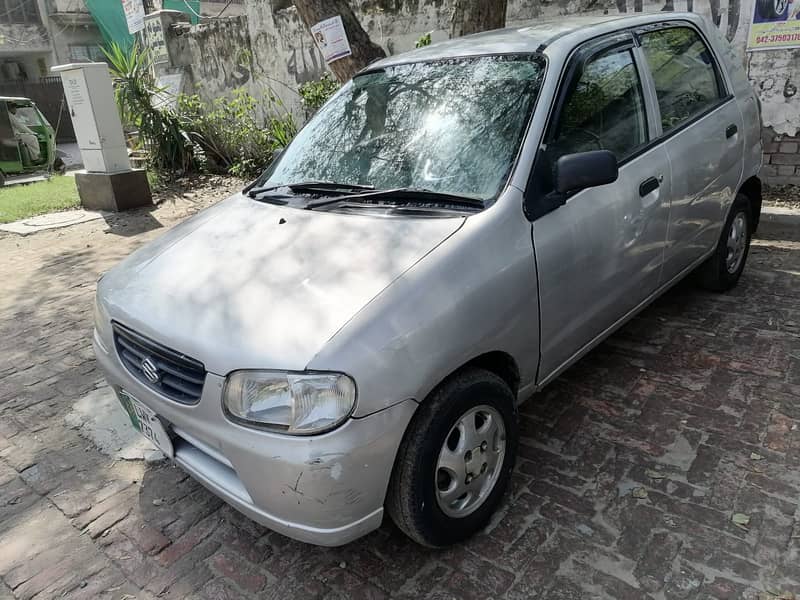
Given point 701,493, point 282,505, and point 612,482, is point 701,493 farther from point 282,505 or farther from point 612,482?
point 282,505

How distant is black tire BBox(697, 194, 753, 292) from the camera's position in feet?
13.4

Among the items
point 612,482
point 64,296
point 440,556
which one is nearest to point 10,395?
point 64,296

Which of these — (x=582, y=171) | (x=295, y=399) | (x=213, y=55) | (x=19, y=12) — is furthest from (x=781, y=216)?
(x=19, y=12)

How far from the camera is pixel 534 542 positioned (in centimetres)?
242

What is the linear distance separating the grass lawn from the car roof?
24.8 feet

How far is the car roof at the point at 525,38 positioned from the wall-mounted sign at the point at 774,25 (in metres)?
3.24

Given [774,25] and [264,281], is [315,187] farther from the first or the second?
[774,25]

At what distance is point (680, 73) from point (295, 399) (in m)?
3.09

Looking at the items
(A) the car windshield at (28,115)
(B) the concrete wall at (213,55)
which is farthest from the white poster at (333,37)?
(A) the car windshield at (28,115)

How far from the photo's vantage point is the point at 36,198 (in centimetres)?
1009

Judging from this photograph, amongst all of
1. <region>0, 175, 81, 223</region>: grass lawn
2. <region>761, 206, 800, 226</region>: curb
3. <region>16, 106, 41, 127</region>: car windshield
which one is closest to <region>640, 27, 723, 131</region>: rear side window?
<region>761, 206, 800, 226</region>: curb

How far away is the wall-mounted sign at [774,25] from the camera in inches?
228

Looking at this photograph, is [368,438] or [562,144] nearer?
[368,438]

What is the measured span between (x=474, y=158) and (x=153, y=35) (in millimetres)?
12157
